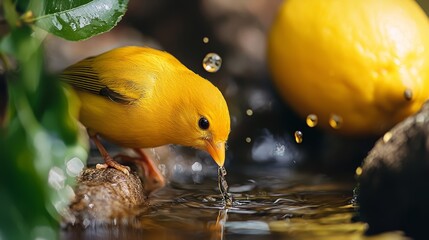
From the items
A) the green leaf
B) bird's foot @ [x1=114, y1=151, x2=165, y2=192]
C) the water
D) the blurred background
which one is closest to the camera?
the green leaf

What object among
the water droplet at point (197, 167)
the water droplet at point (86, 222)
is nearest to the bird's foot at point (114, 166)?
the water droplet at point (86, 222)

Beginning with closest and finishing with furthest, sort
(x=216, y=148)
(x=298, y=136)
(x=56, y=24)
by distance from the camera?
1. (x=56, y=24)
2. (x=216, y=148)
3. (x=298, y=136)

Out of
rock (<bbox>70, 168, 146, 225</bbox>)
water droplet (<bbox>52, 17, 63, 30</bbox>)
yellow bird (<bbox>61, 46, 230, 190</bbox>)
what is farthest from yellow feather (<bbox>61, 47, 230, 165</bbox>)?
water droplet (<bbox>52, 17, 63, 30</bbox>)

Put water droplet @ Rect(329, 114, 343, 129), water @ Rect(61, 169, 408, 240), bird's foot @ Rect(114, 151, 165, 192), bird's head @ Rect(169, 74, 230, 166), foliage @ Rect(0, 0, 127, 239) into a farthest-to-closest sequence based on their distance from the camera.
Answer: water droplet @ Rect(329, 114, 343, 129) < bird's foot @ Rect(114, 151, 165, 192) < bird's head @ Rect(169, 74, 230, 166) < water @ Rect(61, 169, 408, 240) < foliage @ Rect(0, 0, 127, 239)

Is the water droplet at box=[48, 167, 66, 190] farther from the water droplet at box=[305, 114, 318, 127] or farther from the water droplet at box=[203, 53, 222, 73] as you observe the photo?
the water droplet at box=[203, 53, 222, 73]

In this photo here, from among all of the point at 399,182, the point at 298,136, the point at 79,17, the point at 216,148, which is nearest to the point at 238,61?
the point at 298,136

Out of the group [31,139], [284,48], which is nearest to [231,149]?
[284,48]

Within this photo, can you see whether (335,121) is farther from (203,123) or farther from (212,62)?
(203,123)
